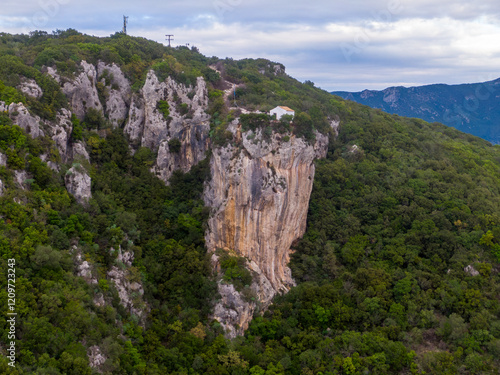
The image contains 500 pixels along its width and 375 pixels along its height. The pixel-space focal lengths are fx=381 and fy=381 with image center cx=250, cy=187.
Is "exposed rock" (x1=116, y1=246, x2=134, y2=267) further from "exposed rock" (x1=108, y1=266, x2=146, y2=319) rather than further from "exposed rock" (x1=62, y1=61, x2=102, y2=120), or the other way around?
"exposed rock" (x1=62, y1=61, x2=102, y2=120)

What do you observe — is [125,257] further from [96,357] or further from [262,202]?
[262,202]

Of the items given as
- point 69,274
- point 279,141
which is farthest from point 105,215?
point 279,141

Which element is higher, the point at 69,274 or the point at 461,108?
the point at 461,108

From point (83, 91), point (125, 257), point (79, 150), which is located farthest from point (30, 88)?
point (125, 257)

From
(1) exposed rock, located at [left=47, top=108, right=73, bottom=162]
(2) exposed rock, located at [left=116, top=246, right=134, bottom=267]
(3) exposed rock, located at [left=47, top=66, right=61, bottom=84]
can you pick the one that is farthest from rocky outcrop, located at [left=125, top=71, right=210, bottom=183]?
(2) exposed rock, located at [left=116, top=246, right=134, bottom=267]

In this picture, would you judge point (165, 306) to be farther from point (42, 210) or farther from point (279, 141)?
point (279, 141)
